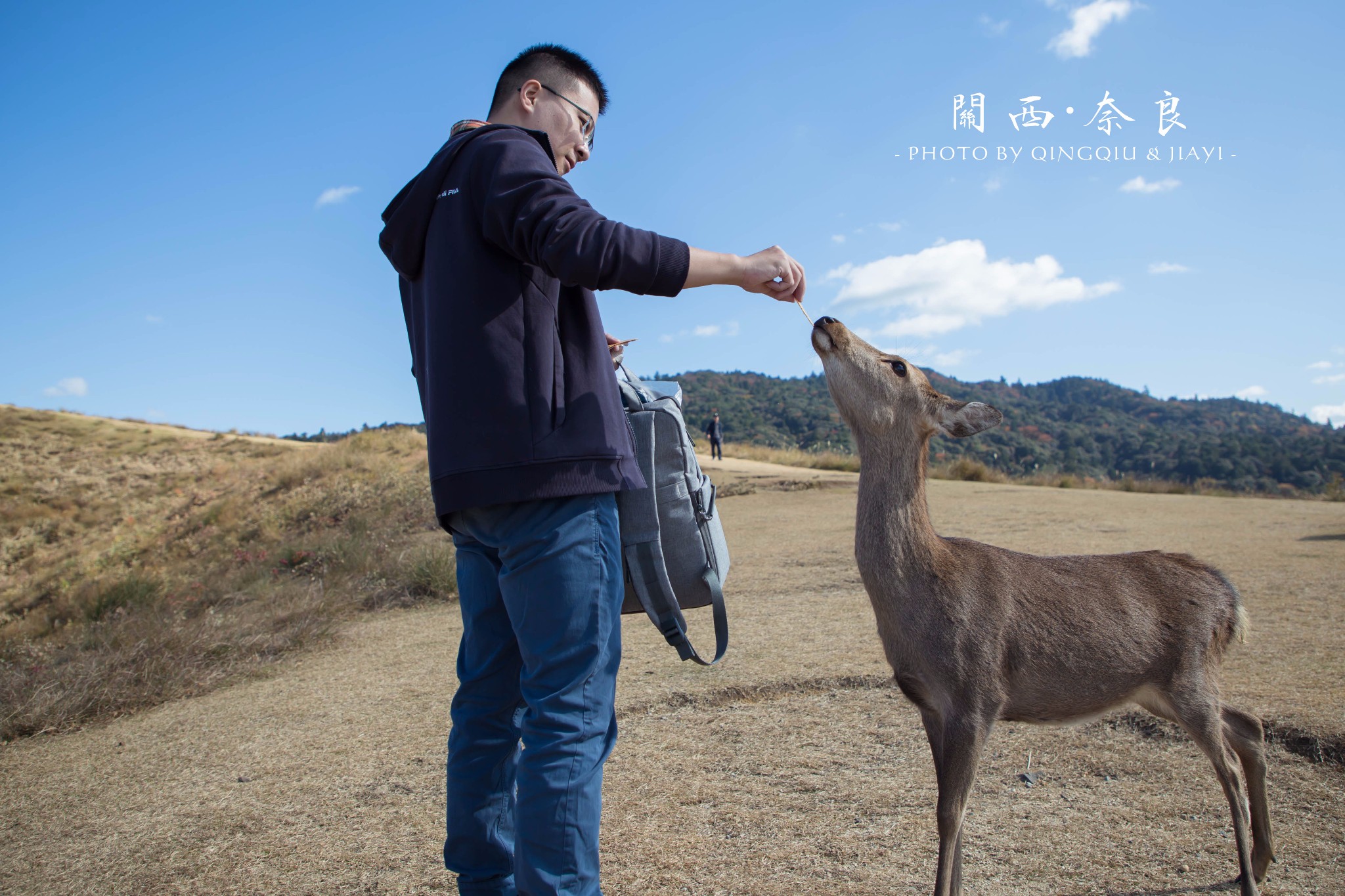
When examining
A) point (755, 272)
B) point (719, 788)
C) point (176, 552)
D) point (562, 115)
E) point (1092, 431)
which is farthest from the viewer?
point (1092, 431)

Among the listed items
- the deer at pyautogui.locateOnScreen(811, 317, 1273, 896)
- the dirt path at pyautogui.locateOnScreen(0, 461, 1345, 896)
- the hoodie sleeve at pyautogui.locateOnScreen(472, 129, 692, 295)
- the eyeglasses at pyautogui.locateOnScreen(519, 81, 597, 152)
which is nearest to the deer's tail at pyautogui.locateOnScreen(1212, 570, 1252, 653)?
the deer at pyautogui.locateOnScreen(811, 317, 1273, 896)

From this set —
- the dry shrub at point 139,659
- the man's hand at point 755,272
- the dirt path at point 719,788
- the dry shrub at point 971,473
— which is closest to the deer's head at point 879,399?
the man's hand at point 755,272

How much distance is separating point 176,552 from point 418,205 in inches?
722

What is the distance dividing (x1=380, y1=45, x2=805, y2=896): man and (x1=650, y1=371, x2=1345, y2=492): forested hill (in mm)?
1176

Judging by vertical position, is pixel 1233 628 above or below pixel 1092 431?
below

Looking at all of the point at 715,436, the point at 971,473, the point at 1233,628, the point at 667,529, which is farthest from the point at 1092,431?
the point at 667,529

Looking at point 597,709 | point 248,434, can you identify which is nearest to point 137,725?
point 597,709

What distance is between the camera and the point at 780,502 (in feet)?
42.6

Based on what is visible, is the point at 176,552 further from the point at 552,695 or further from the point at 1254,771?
the point at 1254,771

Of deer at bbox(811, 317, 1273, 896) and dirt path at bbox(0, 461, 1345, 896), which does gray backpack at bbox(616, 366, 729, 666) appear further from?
dirt path at bbox(0, 461, 1345, 896)

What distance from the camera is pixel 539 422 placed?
5.79 feet

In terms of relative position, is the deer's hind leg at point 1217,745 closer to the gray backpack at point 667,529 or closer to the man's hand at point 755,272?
the gray backpack at point 667,529

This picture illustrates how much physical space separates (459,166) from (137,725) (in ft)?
14.1

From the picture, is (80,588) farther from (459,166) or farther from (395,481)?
(459,166)
